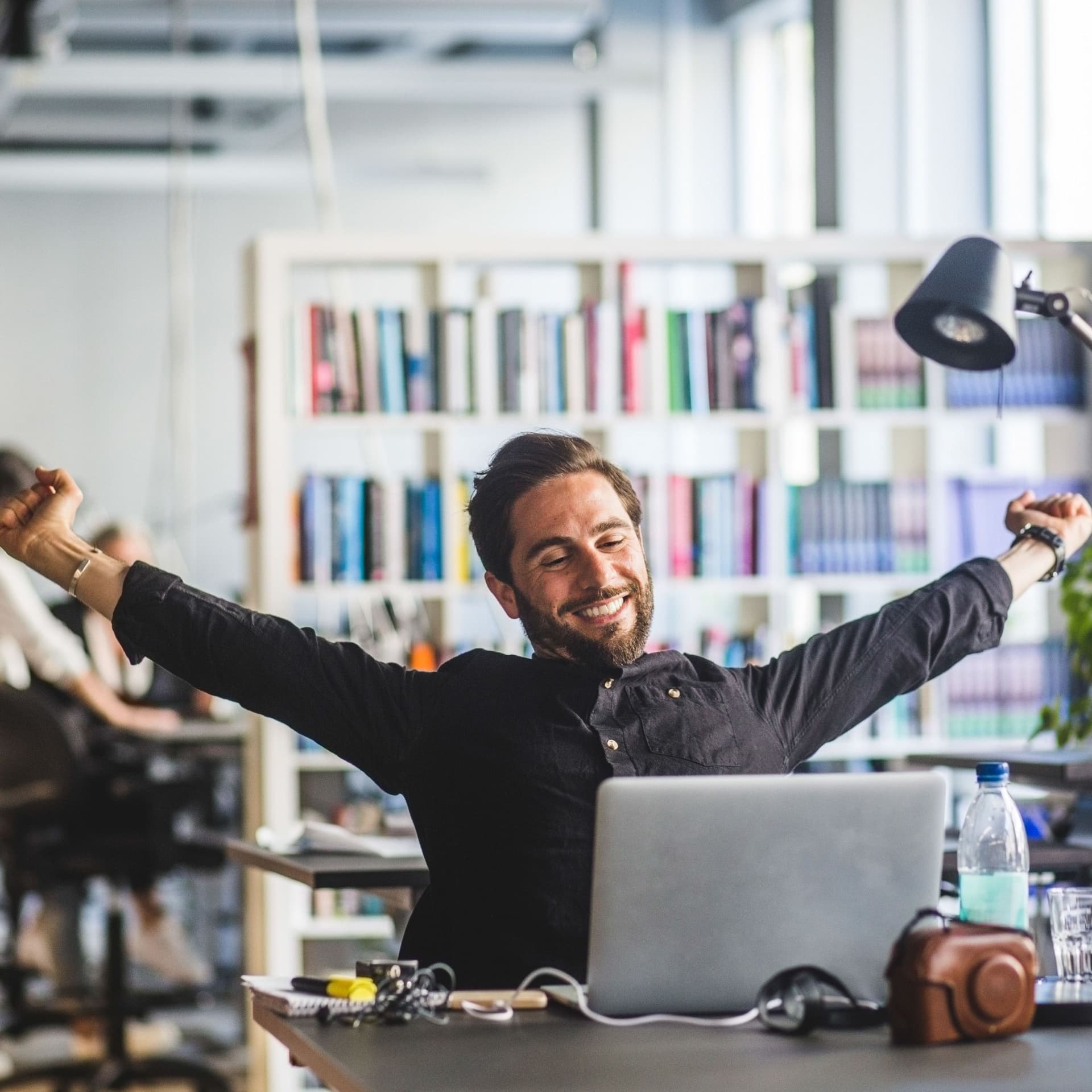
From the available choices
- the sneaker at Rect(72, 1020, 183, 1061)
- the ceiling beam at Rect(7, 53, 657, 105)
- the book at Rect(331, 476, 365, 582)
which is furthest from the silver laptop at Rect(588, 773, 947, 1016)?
the ceiling beam at Rect(7, 53, 657, 105)

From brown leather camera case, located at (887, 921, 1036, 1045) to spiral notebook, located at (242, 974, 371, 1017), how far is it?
0.47 metres

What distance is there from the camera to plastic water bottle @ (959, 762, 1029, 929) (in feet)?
6.58

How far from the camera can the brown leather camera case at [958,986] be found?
151 centimetres

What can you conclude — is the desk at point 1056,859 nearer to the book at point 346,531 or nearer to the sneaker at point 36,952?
the book at point 346,531

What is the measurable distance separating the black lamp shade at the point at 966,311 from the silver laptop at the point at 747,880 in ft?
2.75

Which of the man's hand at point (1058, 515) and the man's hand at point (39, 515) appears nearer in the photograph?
the man's hand at point (39, 515)

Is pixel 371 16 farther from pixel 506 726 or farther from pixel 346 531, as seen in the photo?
pixel 506 726

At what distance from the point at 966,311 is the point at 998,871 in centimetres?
70

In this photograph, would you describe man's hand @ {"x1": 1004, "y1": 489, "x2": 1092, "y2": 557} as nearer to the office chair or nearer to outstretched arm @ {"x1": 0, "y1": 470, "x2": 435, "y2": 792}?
outstretched arm @ {"x1": 0, "y1": 470, "x2": 435, "y2": 792}

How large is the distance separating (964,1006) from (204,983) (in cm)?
482

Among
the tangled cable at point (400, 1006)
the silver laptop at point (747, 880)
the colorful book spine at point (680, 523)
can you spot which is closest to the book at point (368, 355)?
the colorful book spine at point (680, 523)

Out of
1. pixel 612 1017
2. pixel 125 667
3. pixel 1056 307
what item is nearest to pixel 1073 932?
pixel 612 1017

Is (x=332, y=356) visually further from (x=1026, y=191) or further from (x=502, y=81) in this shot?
(x=502, y=81)

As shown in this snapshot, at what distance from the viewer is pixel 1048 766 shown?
2848 millimetres
